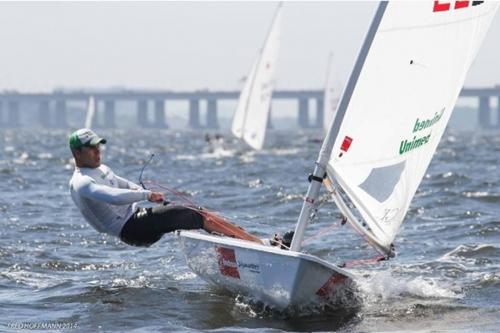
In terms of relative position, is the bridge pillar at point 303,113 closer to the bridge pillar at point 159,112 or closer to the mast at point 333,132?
the bridge pillar at point 159,112

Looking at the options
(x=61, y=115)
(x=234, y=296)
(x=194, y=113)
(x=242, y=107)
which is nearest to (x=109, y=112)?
(x=61, y=115)

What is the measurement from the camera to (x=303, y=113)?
141875 millimetres

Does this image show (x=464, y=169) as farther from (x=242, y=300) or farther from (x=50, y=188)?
(x=242, y=300)

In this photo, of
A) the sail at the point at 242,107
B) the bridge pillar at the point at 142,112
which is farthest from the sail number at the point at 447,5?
the bridge pillar at the point at 142,112

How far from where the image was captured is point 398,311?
929 centimetres

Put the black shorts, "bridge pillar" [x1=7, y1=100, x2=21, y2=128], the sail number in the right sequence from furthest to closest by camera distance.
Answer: "bridge pillar" [x1=7, y1=100, x2=21, y2=128] → the black shorts → the sail number

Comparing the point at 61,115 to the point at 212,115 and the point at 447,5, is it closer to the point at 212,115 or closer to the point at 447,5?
the point at 212,115

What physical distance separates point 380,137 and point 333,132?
0.47 meters

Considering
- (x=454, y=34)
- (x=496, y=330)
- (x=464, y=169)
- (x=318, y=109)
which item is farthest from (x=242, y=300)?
(x=318, y=109)

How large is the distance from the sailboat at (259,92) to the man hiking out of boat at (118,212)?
2693 cm

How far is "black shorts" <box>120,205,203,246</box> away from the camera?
379 inches

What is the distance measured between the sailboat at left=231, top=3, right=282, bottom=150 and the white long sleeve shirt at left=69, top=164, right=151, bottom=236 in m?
26.9

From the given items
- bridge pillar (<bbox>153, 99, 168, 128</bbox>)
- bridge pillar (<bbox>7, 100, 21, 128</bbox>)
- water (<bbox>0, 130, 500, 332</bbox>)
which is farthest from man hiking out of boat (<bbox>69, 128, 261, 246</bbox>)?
bridge pillar (<bbox>7, 100, 21, 128</bbox>)

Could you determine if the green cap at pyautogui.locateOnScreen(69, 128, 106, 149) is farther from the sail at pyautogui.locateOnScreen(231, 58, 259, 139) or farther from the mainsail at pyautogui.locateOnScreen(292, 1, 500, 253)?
the sail at pyautogui.locateOnScreen(231, 58, 259, 139)
